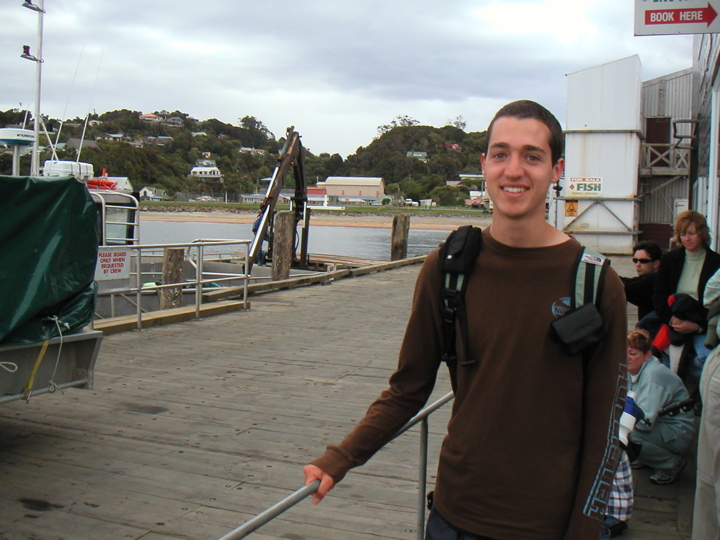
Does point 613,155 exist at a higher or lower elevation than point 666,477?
higher

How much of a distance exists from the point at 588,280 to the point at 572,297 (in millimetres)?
61

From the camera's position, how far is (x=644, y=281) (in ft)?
22.0

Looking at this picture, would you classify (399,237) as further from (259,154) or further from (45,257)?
(259,154)

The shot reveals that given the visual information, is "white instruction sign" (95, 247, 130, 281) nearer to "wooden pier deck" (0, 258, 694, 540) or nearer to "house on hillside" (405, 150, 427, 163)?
"wooden pier deck" (0, 258, 694, 540)

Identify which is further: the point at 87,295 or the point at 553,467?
the point at 87,295

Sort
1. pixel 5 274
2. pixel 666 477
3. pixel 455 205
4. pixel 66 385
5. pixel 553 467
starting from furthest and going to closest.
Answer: pixel 455 205
pixel 66 385
pixel 5 274
pixel 666 477
pixel 553 467

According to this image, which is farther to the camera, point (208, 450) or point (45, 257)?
point (208, 450)

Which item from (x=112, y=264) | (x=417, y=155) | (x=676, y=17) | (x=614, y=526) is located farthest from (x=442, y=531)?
(x=417, y=155)

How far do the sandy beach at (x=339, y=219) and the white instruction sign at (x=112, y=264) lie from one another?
66864 mm

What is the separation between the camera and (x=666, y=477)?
4801mm

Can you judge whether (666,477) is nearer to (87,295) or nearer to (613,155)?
(87,295)

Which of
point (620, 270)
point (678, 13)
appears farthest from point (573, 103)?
point (678, 13)

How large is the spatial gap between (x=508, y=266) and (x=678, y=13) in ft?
22.3

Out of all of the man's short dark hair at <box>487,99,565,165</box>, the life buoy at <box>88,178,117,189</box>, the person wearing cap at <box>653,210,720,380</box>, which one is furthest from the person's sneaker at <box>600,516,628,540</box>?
the life buoy at <box>88,178,117,189</box>
